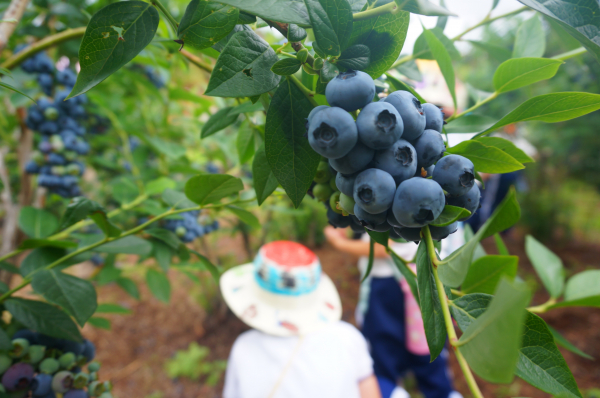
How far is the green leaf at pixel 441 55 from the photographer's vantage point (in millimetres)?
417

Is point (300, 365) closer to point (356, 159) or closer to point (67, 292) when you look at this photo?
point (67, 292)

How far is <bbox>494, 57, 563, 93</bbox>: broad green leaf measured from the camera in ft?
1.34

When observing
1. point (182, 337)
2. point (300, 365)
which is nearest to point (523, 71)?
point (300, 365)

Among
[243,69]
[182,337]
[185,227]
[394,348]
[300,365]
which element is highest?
[243,69]

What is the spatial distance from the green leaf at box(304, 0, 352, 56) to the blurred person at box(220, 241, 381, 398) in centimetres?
149

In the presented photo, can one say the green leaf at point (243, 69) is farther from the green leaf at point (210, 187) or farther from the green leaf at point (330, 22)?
the green leaf at point (210, 187)

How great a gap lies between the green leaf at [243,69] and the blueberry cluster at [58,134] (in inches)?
41.6

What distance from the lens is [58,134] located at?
1141mm

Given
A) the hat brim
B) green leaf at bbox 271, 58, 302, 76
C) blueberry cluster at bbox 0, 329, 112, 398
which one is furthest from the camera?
the hat brim

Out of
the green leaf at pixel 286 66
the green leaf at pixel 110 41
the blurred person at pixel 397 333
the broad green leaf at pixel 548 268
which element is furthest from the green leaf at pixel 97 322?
the blurred person at pixel 397 333

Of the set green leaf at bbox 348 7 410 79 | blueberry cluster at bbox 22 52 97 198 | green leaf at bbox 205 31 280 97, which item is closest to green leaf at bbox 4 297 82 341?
green leaf at bbox 205 31 280 97

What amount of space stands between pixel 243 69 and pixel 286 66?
0.13 feet

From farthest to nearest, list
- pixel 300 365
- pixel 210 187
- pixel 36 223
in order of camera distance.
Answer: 1. pixel 300 365
2. pixel 36 223
3. pixel 210 187

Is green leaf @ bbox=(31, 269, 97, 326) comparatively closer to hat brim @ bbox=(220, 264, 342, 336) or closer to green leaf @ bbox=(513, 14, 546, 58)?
green leaf @ bbox=(513, 14, 546, 58)
